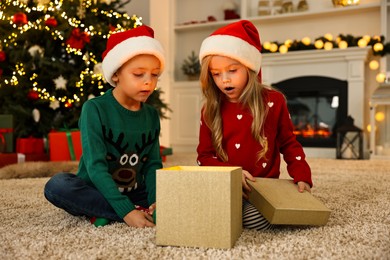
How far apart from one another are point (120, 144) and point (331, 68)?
10.5 ft

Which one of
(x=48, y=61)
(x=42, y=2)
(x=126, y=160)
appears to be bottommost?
(x=126, y=160)

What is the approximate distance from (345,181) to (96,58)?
180 cm

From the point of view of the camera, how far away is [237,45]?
126 centimetres

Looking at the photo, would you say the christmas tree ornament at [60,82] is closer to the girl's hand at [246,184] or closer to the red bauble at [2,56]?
the red bauble at [2,56]

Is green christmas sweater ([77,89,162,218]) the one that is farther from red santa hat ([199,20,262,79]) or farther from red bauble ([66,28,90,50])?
red bauble ([66,28,90,50])

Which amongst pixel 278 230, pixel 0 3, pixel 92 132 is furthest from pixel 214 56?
pixel 0 3

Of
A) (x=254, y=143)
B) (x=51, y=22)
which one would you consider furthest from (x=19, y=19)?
(x=254, y=143)

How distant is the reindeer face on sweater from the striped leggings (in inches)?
13.2

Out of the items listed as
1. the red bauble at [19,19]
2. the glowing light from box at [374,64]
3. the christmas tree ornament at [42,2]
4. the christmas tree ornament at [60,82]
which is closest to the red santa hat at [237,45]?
the christmas tree ornament at [60,82]

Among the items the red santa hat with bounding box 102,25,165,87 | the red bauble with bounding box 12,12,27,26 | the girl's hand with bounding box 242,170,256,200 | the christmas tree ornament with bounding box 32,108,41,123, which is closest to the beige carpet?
the girl's hand with bounding box 242,170,256,200

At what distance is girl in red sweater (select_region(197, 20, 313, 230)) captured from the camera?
1.26 metres

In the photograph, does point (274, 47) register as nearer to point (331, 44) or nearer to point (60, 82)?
point (331, 44)

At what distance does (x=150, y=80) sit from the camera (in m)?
1.18

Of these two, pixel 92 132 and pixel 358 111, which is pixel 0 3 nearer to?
pixel 92 132
